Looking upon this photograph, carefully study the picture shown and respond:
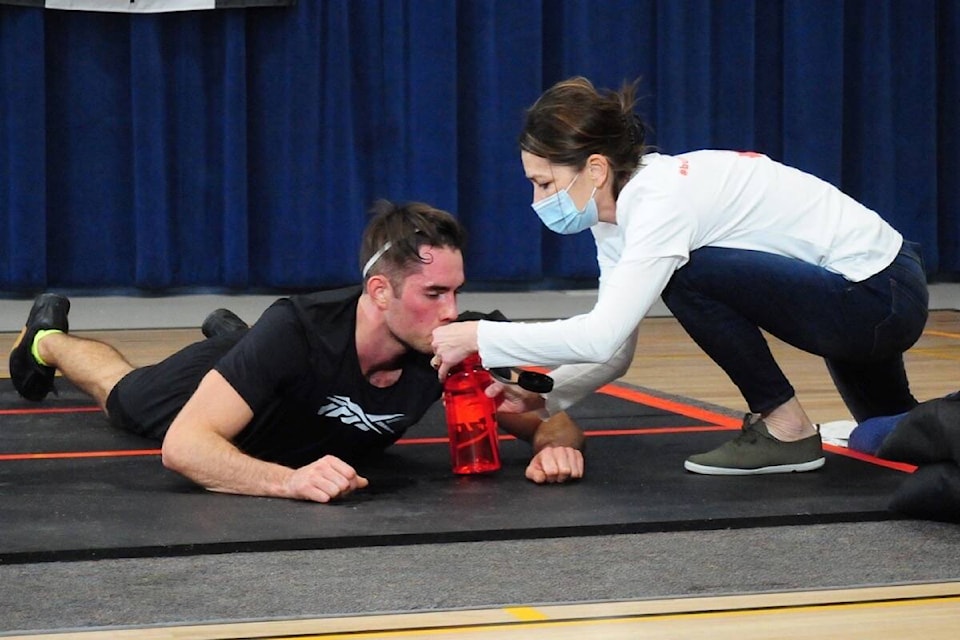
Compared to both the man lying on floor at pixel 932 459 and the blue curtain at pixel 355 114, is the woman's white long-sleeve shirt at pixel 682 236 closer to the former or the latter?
the man lying on floor at pixel 932 459

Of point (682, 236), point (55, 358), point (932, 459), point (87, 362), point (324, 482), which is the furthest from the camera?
point (55, 358)

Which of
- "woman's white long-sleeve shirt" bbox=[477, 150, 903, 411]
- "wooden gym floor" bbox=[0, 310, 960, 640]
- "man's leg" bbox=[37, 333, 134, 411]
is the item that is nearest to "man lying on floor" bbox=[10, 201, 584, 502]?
"woman's white long-sleeve shirt" bbox=[477, 150, 903, 411]

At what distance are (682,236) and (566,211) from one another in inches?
9.2

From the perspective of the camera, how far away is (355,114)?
6.63 metres

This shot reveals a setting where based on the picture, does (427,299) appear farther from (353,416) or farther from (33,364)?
(33,364)

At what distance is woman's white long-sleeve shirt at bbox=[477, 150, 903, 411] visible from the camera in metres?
2.47

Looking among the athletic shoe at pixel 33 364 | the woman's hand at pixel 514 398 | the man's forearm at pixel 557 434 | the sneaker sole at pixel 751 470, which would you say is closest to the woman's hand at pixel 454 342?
the woman's hand at pixel 514 398

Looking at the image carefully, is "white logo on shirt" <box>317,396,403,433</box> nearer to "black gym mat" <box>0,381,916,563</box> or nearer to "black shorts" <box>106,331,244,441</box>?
"black gym mat" <box>0,381,916,563</box>

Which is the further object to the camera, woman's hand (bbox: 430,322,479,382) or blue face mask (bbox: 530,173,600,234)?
blue face mask (bbox: 530,173,600,234)

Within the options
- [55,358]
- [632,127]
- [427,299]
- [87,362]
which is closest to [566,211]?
[632,127]

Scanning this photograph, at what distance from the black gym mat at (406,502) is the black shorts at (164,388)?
61 mm

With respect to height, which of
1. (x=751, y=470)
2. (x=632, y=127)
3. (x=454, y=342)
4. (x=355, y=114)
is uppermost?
(x=355, y=114)

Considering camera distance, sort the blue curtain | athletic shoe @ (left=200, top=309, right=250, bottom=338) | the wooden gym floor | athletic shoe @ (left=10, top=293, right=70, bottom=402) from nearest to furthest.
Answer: the wooden gym floor, athletic shoe @ (left=10, top=293, right=70, bottom=402), athletic shoe @ (left=200, top=309, right=250, bottom=338), the blue curtain

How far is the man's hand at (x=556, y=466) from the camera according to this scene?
8.68 ft
